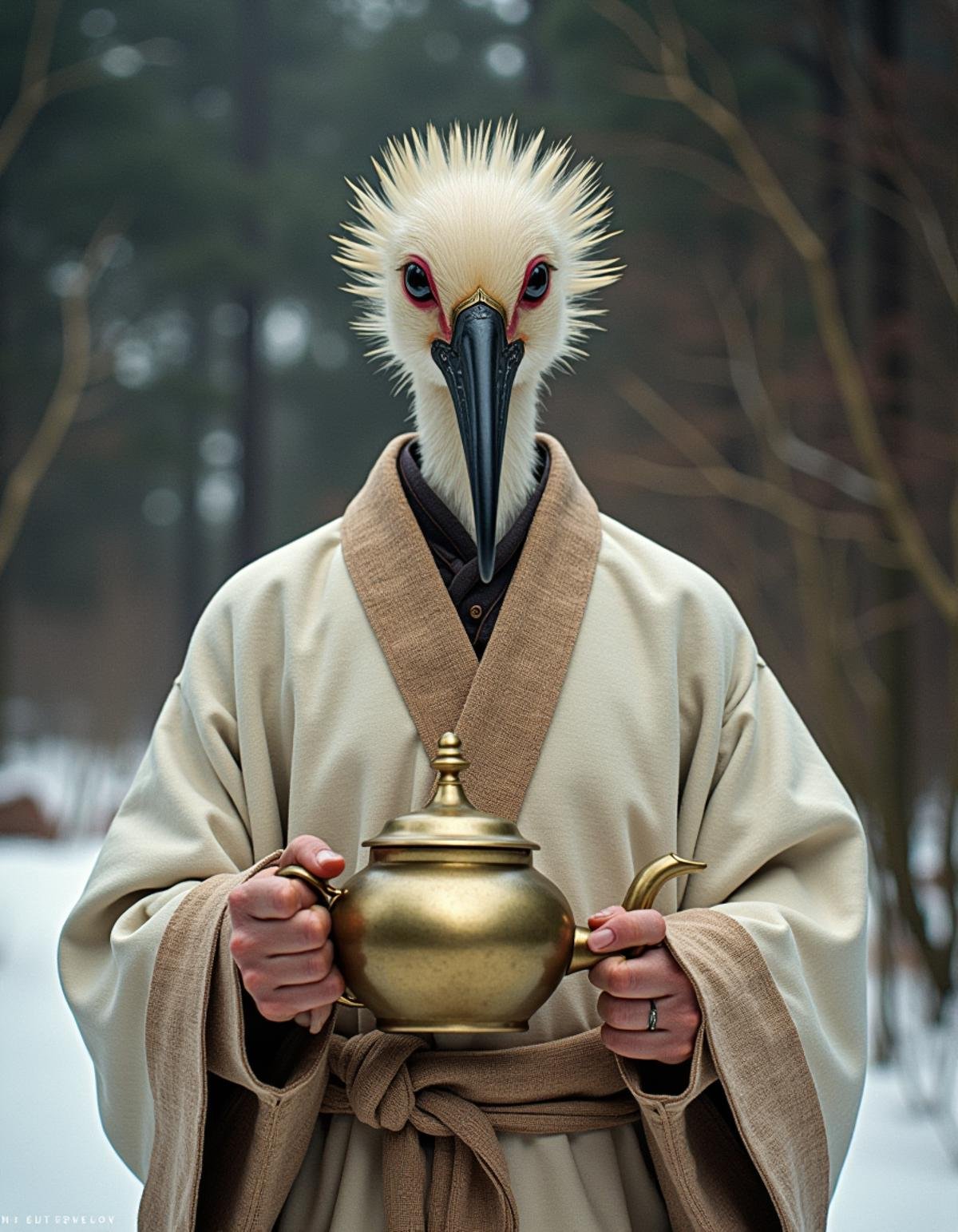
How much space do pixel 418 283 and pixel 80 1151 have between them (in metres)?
2.15

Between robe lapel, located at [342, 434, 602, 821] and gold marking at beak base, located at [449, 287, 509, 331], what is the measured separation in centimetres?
17

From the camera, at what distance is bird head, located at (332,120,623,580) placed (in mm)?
1246

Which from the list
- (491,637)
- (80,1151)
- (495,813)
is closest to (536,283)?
(491,637)

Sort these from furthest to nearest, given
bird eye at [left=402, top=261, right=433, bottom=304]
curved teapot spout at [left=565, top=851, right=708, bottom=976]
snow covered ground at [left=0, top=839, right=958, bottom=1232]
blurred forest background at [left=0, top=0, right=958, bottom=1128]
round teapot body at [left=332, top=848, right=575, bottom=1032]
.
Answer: blurred forest background at [left=0, top=0, right=958, bottom=1128] → snow covered ground at [left=0, top=839, right=958, bottom=1232] → bird eye at [left=402, top=261, right=433, bottom=304] → curved teapot spout at [left=565, top=851, right=708, bottom=976] → round teapot body at [left=332, top=848, right=575, bottom=1032]

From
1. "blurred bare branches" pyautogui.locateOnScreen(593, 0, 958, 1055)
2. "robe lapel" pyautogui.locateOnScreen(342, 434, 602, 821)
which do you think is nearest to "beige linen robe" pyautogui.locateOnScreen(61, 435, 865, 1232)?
"robe lapel" pyautogui.locateOnScreen(342, 434, 602, 821)

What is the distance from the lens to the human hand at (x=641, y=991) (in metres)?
1.05

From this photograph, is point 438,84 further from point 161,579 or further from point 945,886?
point 945,886

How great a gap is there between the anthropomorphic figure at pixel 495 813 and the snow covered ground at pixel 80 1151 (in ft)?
4.83

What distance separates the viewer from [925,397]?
20.5ft

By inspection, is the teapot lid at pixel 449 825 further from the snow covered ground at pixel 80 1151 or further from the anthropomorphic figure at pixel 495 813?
the snow covered ground at pixel 80 1151

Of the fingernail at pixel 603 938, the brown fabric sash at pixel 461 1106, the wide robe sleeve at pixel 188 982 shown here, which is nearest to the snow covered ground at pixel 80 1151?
the wide robe sleeve at pixel 188 982

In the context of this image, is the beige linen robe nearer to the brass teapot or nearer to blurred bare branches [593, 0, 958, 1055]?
the brass teapot

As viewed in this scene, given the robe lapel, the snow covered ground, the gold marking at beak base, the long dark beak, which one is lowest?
the snow covered ground

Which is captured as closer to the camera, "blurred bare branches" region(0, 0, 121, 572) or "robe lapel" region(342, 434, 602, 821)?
"robe lapel" region(342, 434, 602, 821)
